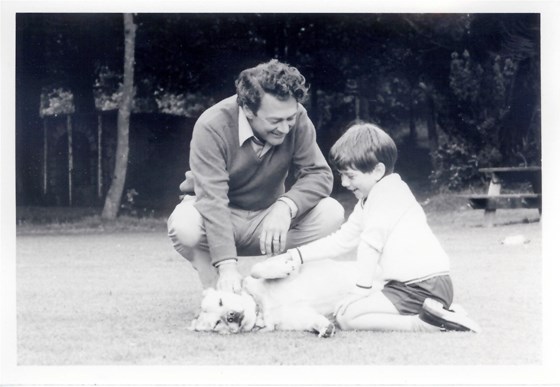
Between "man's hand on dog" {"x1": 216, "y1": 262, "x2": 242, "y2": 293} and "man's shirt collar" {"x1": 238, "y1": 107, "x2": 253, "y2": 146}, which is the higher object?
"man's shirt collar" {"x1": 238, "y1": 107, "x2": 253, "y2": 146}

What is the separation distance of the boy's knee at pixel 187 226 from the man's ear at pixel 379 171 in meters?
0.65

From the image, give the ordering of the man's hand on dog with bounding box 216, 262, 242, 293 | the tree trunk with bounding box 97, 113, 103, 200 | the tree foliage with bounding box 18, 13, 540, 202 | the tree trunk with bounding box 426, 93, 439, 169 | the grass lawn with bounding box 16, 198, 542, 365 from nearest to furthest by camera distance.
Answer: the grass lawn with bounding box 16, 198, 542, 365, the man's hand on dog with bounding box 216, 262, 242, 293, the tree foliage with bounding box 18, 13, 540, 202, the tree trunk with bounding box 426, 93, 439, 169, the tree trunk with bounding box 97, 113, 103, 200

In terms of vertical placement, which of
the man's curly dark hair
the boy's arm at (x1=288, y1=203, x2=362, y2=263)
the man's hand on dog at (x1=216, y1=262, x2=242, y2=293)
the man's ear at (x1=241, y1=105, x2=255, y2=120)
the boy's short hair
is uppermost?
the man's curly dark hair

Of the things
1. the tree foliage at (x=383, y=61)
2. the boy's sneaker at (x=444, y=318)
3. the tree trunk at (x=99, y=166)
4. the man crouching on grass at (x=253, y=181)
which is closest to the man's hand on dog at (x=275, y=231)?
the man crouching on grass at (x=253, y=181)

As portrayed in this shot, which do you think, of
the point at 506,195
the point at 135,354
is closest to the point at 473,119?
the point at 506,195

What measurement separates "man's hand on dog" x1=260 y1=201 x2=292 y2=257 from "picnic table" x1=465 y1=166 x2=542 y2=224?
140cm

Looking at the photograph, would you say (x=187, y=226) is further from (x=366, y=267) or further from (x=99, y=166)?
(x=99, y=166)

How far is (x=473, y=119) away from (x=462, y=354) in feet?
6.45

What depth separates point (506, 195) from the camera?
522cm

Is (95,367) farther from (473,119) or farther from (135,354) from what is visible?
(473,119)

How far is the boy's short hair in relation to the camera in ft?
9.78

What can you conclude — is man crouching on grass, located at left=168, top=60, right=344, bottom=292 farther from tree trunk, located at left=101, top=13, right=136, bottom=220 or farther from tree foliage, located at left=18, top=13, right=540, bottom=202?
tree trunk, located at left=101, top=13, right=136, bottom=220

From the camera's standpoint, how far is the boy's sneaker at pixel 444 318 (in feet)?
9.16

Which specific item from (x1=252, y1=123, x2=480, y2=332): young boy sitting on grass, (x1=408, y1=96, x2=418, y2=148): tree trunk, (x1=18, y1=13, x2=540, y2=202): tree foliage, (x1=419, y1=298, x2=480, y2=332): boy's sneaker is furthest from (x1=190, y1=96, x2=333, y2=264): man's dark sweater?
(x1=408, y1=96, x2=418, y2=148): tree trunk
